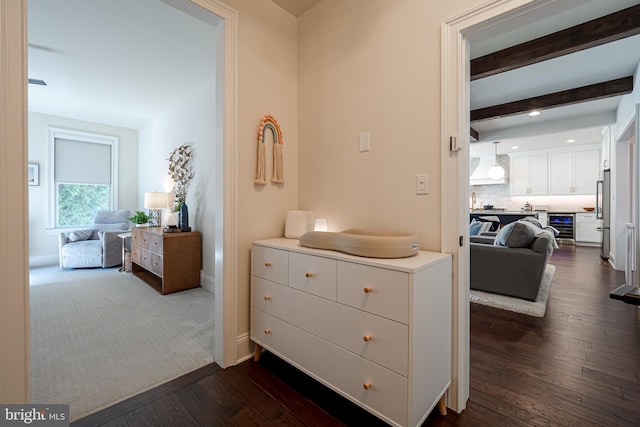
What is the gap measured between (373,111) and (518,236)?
2.68 m

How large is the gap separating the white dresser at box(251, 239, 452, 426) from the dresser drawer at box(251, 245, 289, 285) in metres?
0.01

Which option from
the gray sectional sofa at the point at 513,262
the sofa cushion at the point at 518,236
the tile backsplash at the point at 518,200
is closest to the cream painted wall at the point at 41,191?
the gray sectional sofa at the point at 513,262

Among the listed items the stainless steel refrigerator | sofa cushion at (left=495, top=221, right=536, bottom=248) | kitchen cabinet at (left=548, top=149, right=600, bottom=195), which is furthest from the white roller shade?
kitchen cabinet at (left=548, top=149, right=600, bottom=195)

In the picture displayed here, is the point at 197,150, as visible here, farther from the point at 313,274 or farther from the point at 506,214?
the point at 506,214

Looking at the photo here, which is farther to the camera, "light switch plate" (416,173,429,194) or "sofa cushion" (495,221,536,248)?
"sofa cushion" (495,221,536,248)

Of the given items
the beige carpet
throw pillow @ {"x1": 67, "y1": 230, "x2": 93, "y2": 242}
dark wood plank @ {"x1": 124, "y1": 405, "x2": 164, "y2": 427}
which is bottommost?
dark wood plank @ {"x1": 124, "y1": 405, "x2": 164, "y2": 427}

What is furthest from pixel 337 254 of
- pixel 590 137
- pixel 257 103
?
pixel 590 137

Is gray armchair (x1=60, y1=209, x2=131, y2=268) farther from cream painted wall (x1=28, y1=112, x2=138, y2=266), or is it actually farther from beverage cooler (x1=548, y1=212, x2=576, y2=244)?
beverage cooler (x1=548, y1=212, x2=576, y2=244)

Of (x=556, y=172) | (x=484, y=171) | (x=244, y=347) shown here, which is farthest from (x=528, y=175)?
(x=244, y=347)

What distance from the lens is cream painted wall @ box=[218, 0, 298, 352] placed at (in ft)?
6.66

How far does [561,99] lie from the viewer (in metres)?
4.03

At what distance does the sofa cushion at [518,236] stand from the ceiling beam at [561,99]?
212 cm

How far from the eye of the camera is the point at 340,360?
1485 millimetres

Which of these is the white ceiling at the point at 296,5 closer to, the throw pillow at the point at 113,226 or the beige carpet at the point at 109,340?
the beige carpet at the point at 109,340
